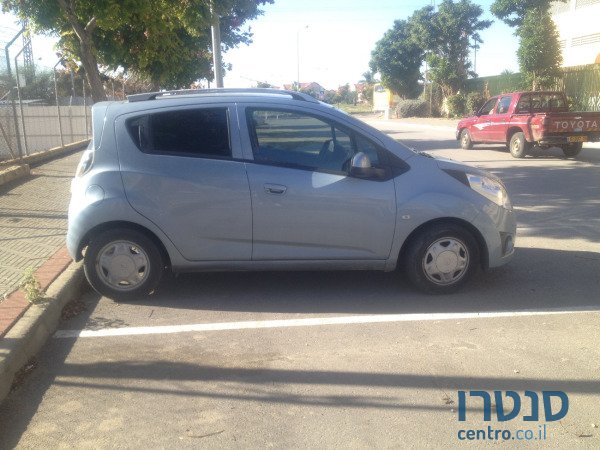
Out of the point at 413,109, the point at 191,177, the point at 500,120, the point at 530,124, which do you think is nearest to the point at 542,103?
the point at 500,120

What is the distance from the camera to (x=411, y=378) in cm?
397

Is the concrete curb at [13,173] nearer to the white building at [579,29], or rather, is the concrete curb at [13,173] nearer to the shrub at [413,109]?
the white building at [579,29]

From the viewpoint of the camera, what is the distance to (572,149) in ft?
52.5

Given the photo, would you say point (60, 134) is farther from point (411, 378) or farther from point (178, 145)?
point (411, 378)

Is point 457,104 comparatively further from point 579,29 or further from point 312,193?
point 312,193

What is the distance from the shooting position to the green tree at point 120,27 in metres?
9.29

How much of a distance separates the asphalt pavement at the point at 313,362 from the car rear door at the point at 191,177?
63 centimetres

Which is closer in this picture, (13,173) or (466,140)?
(13,173)

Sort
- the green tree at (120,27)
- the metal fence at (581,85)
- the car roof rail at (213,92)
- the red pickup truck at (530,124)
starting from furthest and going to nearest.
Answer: the metal fence at (581,85) < the red pickup truck at (530,124) < the green tree at (120,27) < the car roof rail at (213,92)

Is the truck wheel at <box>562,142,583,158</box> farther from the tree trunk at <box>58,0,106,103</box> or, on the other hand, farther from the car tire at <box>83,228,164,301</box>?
the car tire at <box>83,228,164,301</box>

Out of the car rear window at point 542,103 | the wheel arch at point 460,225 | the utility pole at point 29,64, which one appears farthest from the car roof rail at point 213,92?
the car rear window at point 542,103

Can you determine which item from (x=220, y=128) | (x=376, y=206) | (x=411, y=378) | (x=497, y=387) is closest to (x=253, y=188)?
(x=220, y=128)

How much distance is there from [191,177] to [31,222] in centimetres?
403

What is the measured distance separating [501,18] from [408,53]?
790 inches
